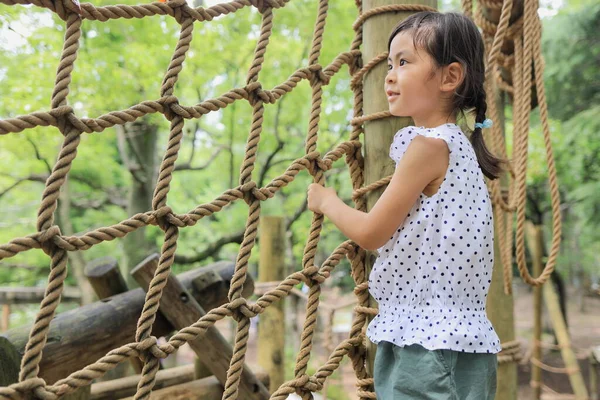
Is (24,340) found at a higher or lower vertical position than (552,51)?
lower

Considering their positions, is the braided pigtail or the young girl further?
the braided pigtail

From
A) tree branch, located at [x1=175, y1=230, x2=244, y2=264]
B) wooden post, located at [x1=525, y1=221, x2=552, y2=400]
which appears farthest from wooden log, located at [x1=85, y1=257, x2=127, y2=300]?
tree branch, located at [x1=175, y1=230, x2=244, y2=264]

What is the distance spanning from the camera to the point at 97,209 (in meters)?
5.93

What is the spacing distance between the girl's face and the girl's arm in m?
0.08

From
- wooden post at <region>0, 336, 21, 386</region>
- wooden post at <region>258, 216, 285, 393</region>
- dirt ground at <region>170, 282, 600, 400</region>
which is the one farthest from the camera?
dirt ground at <region>170, 282, 600, 400</region>

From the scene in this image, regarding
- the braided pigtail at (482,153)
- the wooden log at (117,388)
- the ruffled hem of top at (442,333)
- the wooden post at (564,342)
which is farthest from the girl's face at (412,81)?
the wooden post at (564,342)

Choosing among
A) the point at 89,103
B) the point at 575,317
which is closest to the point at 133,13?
the point at 89,103

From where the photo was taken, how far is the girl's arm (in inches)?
30.6

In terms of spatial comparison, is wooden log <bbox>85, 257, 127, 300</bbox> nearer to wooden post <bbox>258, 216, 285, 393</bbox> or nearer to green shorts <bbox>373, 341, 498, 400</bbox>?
green shorts <bbox>373, 341, 498, 400</bbox>

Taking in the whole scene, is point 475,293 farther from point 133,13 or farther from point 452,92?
point 133,13

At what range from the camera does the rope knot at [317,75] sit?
1.11 metres

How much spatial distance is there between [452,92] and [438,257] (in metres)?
0.28

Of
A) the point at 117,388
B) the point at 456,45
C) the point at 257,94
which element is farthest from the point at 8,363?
the point at 456,45

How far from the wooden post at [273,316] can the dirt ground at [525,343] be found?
1145 mm
